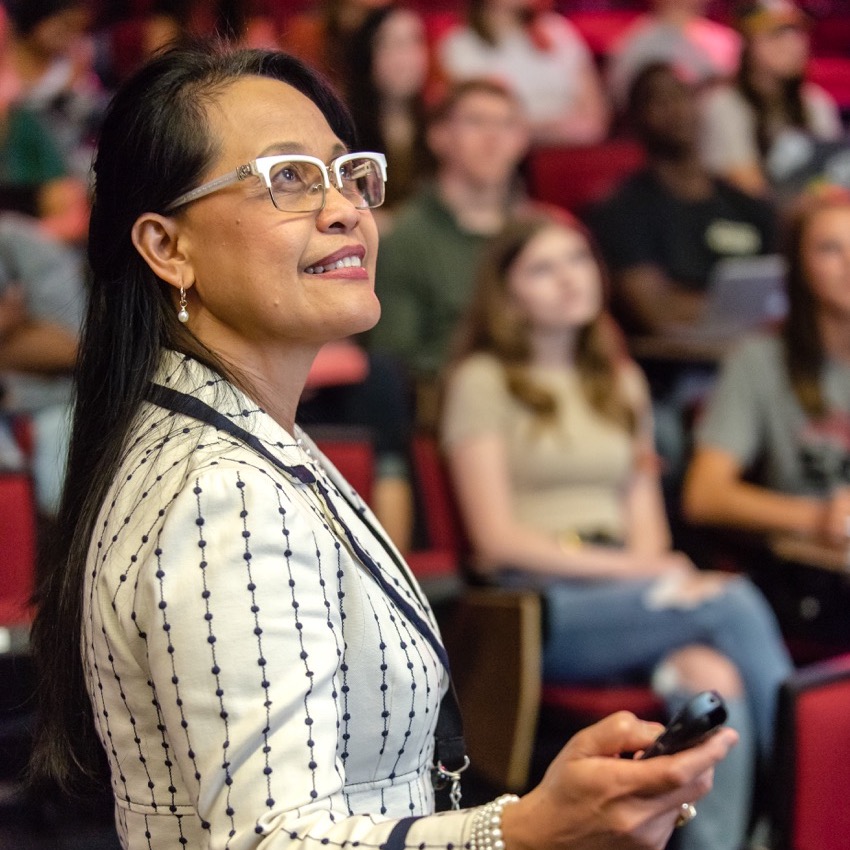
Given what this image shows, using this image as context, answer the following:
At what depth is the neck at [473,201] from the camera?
11.8ft

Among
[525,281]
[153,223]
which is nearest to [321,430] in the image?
[525,281]

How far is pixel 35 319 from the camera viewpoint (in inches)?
116

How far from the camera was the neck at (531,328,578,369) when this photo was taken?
8.95 feet

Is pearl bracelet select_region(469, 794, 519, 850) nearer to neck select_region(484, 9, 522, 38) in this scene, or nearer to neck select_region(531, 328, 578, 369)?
neck select_region(531, 328, 578, 369)

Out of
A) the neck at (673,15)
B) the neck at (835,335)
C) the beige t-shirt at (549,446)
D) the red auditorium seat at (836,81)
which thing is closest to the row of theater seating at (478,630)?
the beige t-shirt at (549,446)

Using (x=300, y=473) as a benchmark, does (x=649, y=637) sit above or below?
Result: below

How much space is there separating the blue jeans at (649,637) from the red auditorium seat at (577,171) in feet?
6.53

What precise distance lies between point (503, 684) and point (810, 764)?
0.79 meters

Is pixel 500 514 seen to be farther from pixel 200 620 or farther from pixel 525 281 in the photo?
pixel 200 620

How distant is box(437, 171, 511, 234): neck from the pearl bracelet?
2.85m

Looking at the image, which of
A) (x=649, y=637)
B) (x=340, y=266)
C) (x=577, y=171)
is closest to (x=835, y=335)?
(x=649, y=637)

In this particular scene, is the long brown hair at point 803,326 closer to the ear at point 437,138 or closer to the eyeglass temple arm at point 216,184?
the ear at point 437,138

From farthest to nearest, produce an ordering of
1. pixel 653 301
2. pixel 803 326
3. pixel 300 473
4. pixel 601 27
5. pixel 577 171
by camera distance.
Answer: pixel 601 27, pixel 577 171, pixel 653 301, pixel 803 326, pixel 300 473

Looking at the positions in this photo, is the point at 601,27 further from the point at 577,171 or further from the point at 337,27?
the point at 337,27
